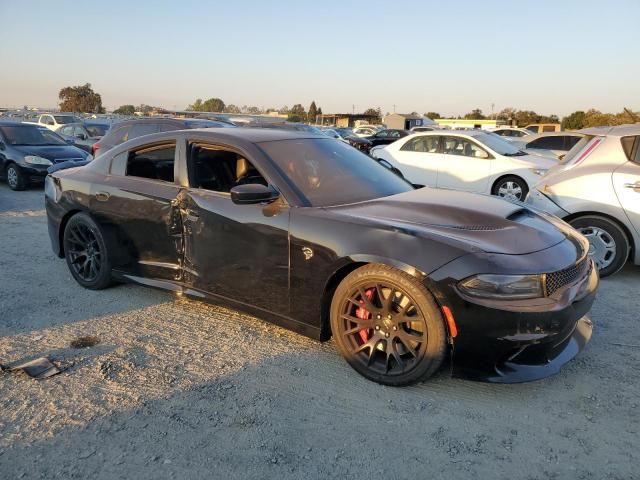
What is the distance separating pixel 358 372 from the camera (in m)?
3.14

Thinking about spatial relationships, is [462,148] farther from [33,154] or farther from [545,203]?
[33,154]

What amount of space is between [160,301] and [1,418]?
5.93 feet

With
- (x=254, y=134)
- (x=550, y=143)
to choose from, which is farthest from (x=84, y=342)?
(x=550, y=143)

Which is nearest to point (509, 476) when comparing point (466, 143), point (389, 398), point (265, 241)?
point (389, 398)

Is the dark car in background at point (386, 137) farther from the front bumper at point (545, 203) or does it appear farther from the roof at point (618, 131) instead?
the front bumper at point (545, 203)

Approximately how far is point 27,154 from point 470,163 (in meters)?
9.18

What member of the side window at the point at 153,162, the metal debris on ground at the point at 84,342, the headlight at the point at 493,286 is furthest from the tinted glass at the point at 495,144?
the metal debris on ground at the point at 84,342

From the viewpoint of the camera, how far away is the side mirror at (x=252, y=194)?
331 centimetres

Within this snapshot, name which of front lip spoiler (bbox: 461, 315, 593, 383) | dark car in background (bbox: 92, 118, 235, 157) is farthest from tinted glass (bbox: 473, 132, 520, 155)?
front lip spoiler (bbox: 461, 315, 593, 383)

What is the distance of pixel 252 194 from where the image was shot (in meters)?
3.30

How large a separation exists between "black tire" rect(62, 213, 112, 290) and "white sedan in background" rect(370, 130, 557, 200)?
23.0 ft

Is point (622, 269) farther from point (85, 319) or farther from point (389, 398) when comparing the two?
point (85, 319)

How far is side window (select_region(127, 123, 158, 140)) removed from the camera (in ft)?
32.3

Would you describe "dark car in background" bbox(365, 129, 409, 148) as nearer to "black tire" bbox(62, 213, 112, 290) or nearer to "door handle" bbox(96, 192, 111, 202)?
"black tire" bbox(62, 213, 112, 290)
